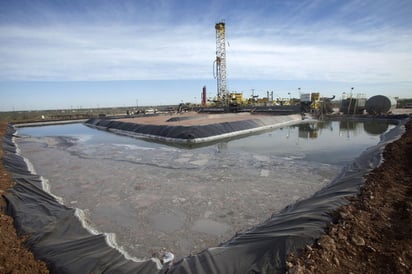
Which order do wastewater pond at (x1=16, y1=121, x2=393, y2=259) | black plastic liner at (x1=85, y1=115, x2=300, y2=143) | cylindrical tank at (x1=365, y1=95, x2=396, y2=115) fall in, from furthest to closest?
1. cylindrical tank at (x1=365, y1=95, x2=396, y2=115)
2. black plastic liner at (x1=85, y1=115, x2=300, y2=143)
3. wastewater pond at (x1=16, y1=121, x2=393, y2=259)

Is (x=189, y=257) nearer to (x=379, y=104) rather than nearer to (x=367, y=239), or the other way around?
(x=367, y=239)

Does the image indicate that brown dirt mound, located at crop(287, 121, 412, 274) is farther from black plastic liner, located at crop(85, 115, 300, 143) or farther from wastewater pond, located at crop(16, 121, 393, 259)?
black plastic liner, located at crop(85, 115, 300, 143)

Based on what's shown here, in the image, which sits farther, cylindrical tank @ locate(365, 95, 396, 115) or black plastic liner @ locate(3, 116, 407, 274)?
cylindrical tank @ locate(365, 95, 396, 115)

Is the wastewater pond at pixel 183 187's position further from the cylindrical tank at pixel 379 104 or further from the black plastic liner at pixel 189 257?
the cylindrical tank at pixel 379 104

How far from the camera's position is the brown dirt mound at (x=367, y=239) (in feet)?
8.42

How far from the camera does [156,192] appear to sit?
6.14 meters

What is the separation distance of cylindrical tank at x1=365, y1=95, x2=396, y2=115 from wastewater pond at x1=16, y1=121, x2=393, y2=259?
65.1ft

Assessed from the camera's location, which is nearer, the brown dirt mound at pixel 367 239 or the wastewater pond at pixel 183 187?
the brown dirt mound at pixel 367 239

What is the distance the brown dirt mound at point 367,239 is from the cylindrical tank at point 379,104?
2699 cm

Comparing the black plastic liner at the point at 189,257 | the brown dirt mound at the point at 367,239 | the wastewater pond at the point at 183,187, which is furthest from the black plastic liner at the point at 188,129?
the brown dirt mound at the point at 367,239

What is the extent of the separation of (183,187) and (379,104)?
28519mm

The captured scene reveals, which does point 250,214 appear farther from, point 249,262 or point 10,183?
point 10,183

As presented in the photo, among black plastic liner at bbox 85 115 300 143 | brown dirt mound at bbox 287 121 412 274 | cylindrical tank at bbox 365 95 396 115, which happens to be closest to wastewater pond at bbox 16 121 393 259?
brown dirt mound at bbox 287 121 412 274

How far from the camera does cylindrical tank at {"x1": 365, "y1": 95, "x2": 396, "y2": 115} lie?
26448mm
